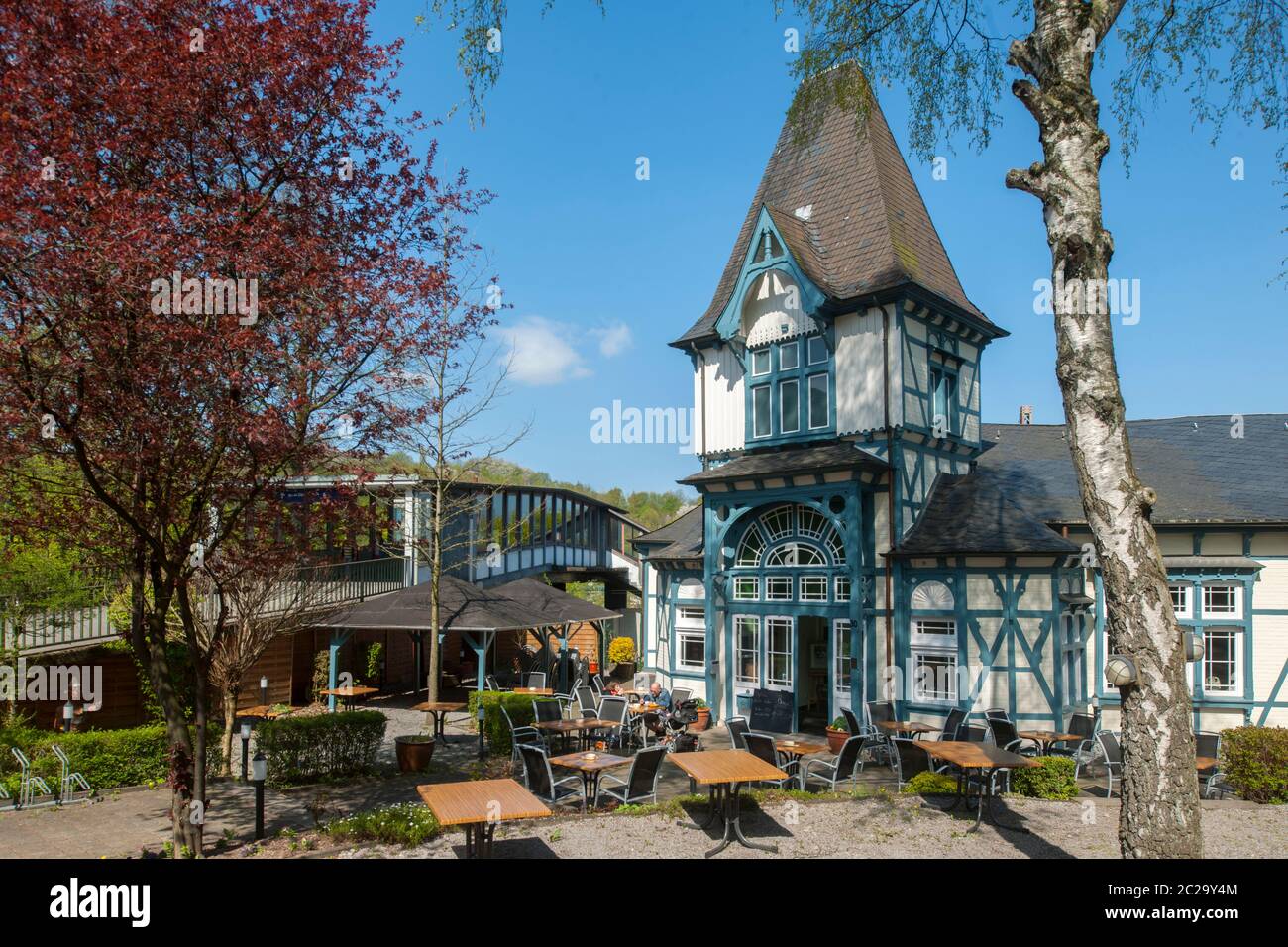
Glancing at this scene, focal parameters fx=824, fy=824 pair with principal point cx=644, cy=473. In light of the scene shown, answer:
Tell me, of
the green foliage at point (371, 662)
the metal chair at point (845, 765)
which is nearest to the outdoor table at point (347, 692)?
the green foliage at point (371, 662)

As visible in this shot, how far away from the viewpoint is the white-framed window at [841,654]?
16.5 metres

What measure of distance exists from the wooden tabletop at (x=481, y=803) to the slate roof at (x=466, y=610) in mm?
9409

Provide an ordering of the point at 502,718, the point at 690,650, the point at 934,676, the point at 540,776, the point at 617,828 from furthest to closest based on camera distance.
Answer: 1. the point at 690,650
2. the point at 934,676
3. the point at 502,718
4. the point at 540,776
5. the point at 617,828

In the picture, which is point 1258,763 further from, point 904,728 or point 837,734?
point 837,734

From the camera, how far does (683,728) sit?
15.3 meters

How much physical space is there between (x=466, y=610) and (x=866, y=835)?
37.1ft

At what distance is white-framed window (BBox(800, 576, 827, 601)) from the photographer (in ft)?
55.3

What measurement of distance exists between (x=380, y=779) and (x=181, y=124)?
9275 millimetres

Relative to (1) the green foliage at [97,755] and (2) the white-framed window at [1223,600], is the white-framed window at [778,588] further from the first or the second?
(1) the green foliage at [97,755]

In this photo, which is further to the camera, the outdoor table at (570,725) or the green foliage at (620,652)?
the green foliage at (620,652)

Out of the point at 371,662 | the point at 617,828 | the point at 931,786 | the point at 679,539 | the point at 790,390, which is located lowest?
the point at 371,662

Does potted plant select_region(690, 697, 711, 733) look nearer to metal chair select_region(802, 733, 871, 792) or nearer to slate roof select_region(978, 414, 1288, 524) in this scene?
metal chair select_region(802, 733, 871, 792)

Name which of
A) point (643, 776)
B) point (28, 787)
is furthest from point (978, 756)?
point (28, 787)

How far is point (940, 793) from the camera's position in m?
10.7
